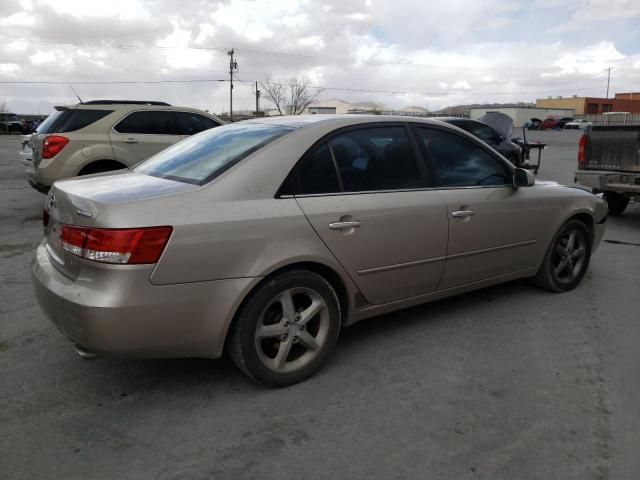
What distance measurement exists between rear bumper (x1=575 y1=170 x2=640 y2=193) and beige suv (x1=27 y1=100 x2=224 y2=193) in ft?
21.0

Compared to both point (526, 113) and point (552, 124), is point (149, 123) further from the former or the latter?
point (526, 113)

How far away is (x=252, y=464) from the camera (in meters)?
2.46

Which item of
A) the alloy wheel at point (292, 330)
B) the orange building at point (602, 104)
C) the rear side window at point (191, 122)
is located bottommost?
the alloy wheel at point (292, 330)

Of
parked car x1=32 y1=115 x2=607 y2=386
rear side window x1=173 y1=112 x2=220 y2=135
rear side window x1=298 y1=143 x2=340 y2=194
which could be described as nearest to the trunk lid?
parked car x1=32 y1=115 x2=607 y2=386

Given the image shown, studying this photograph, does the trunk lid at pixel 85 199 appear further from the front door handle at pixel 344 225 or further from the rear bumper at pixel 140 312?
the front door handle at pixel 344 225

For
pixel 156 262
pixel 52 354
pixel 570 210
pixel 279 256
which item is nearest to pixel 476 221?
pixel 570 210

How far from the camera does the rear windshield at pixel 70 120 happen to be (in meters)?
7.80

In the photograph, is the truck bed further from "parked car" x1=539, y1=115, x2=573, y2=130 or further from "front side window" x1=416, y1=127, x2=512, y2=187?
"parked car" x1=539, y1=115, x2=573, y2=130

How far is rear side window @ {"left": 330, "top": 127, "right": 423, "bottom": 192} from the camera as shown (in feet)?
11.1

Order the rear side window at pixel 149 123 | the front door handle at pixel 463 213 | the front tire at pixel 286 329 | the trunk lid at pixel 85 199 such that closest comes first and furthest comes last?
the trunk lid at pixel 85 199, the front tire at pixel 286 329, the front door handle at pixel 463 213, the rear side window at pixel 149 123

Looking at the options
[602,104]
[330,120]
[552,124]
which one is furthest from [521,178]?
Result: [602,104]

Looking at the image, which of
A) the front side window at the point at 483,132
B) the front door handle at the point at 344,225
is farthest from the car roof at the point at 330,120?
the front side window at the point at 483,132

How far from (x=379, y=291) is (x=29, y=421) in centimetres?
212

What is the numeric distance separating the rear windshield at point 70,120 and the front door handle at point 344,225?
6068mm
